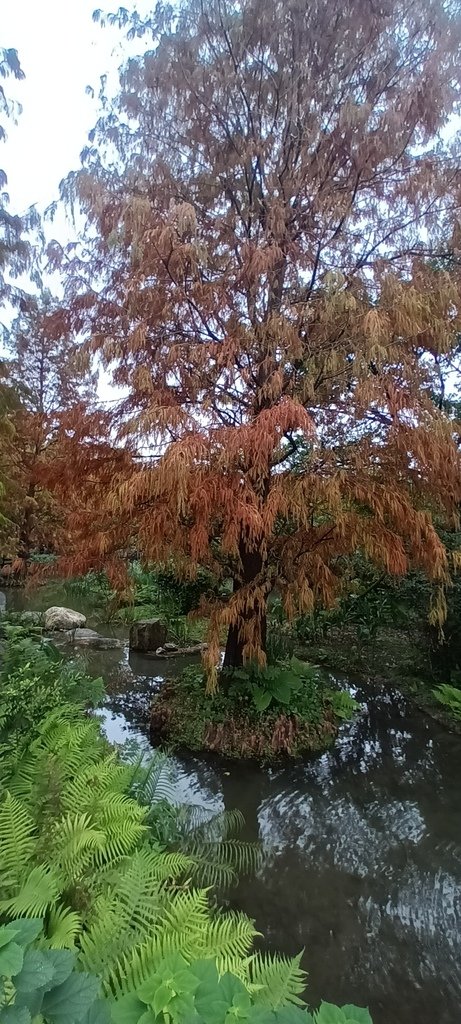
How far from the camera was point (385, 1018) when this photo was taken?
228 centimetres

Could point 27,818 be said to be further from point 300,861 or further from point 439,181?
point 439,181

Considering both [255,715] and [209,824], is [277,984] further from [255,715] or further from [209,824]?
[255,715]

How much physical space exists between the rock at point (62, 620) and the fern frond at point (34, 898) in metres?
8.30

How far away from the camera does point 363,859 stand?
3.39 metres

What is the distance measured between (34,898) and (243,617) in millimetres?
3418

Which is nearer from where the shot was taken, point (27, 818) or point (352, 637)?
point (27, 818)

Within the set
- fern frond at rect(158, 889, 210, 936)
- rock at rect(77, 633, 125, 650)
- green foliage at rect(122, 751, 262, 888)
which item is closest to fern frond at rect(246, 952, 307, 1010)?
fern frond at rect(158, 889, 210, 936)

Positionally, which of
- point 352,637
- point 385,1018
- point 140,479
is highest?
point 140,479

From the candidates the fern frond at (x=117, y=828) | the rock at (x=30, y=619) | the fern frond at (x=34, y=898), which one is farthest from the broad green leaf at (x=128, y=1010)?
the rock at (x=30, y=619)

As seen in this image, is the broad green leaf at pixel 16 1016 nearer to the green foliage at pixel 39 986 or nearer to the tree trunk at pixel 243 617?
the green foliage at pixel 39 986

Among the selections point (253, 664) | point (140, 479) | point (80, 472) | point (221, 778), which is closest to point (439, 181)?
point (140, 479)

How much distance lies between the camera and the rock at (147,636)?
8.86 metres

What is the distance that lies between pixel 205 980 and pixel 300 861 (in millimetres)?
2671

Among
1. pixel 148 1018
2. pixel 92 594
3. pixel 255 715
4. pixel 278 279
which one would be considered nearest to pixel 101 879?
pixel 148 1018
